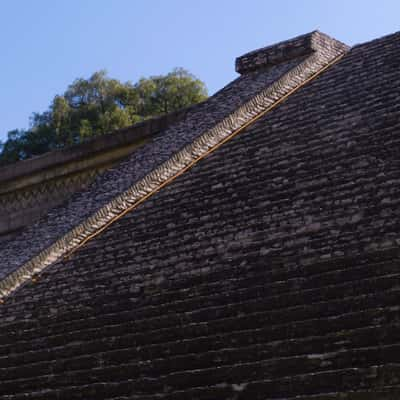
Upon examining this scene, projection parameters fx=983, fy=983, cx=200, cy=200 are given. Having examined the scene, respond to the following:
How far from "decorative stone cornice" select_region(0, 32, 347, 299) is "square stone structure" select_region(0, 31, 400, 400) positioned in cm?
1

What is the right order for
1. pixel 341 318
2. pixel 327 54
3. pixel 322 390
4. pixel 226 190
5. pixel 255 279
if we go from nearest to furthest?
pixel 322 390, pixel 341 318, pixel 255 279, pixel 226 190, pixel 327 54

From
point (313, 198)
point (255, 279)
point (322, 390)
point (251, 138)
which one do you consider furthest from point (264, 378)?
point (251, 138)

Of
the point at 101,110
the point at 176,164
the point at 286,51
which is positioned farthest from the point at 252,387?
the point at 101,110

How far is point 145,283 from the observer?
7.12 m

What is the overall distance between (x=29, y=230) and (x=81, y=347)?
3.11 meters

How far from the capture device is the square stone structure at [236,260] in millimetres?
5523

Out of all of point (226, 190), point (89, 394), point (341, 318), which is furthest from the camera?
point (226, 190)

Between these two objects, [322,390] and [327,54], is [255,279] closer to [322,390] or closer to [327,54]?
[322,390]

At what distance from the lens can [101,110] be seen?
22.8 m

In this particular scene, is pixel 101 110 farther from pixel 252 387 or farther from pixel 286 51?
pixel 252 387

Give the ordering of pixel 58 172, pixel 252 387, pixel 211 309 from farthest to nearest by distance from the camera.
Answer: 1. pixel 58 172
2. pixel 211 309
3. pixel 252 387

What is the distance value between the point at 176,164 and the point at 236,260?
246cm

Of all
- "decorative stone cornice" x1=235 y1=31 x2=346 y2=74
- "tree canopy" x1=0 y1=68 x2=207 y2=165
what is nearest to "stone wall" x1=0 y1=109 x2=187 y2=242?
"decorative stone cornice" x1=235 y1=31 x2=346 y2=74

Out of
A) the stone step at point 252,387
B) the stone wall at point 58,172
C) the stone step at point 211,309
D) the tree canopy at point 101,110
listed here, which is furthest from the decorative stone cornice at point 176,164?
the tree canopy at point 101,110
